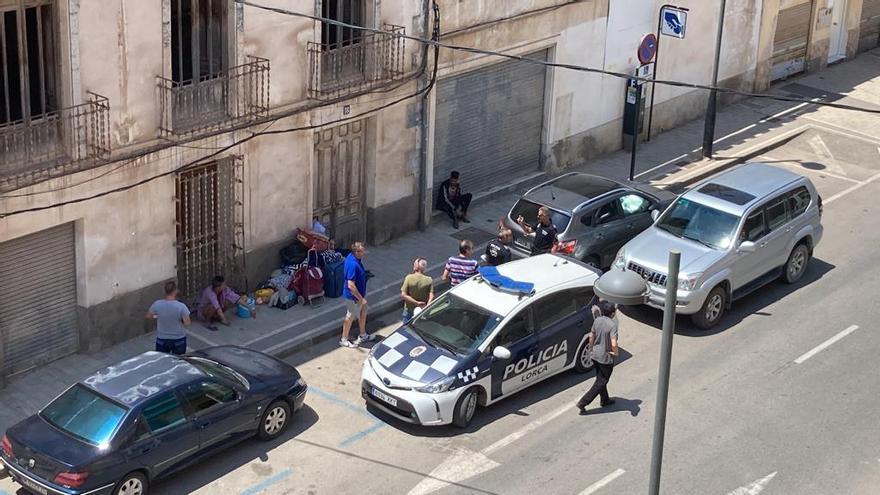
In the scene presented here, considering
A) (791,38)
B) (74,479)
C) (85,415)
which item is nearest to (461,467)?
(85,415)

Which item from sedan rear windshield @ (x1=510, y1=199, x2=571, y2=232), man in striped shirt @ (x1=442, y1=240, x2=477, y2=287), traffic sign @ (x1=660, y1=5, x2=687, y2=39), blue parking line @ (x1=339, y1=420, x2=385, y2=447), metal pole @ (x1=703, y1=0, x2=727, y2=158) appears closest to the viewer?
blue parking line @ (x1=339, y1=420, x2=385, y2=447)

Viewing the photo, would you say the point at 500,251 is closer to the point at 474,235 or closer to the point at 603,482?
the point at 474,235

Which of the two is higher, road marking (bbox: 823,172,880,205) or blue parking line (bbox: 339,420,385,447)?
road marking (bbox: 823,172,880,205)

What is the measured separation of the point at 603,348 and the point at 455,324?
1.98 m

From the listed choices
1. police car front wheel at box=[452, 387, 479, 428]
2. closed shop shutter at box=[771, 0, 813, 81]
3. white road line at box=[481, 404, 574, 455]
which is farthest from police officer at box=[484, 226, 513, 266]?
closed shop shutter at box=[771, 0, 813, 81]

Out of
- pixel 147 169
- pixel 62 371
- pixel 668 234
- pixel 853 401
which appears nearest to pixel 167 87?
pixel 147 169

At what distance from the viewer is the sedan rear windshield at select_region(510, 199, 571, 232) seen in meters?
22.1

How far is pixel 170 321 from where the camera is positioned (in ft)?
59.6

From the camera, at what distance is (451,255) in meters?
23.4

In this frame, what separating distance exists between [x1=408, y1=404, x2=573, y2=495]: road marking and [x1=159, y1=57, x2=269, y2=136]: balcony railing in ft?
19.9

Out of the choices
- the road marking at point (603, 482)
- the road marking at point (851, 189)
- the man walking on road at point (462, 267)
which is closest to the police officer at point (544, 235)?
the man walking on road at point (462, 267)

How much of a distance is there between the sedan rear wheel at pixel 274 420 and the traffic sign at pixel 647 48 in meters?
11.5

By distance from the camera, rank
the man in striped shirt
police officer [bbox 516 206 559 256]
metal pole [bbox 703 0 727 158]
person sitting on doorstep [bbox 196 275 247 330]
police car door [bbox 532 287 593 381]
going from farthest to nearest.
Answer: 1. metal pole [bbox 703 0 727 158]
2. police officer [bbox 516 206 559 256]
3. the man in striped shirt
4. person sitting on doorstep [bbox 196 275 247 330]
5. police car door [bbox 532 287 593 381]

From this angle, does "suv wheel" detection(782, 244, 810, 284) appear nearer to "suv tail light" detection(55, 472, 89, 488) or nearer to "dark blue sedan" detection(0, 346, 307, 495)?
"dark blue sedan" detection(0, 346, 307, 495)
